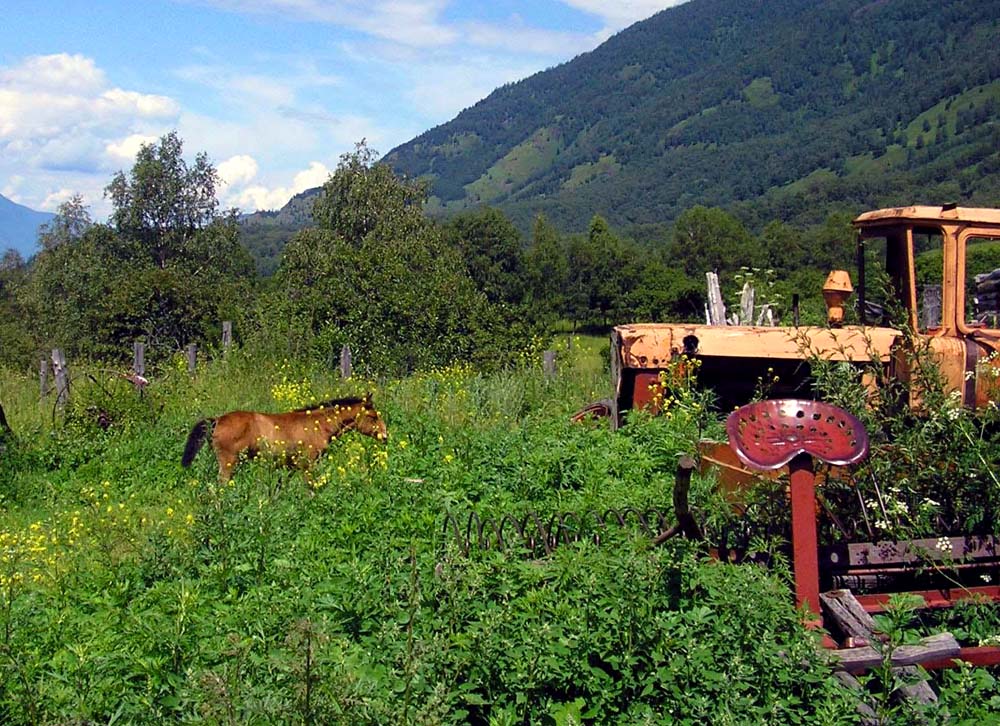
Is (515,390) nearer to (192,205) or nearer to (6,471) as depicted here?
(6,471)

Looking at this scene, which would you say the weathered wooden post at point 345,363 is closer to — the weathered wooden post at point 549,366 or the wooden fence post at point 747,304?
the weathered wooden post at point 549,366

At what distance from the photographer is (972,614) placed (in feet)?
16.0

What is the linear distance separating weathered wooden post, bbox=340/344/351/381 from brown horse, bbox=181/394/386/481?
4.46 meters

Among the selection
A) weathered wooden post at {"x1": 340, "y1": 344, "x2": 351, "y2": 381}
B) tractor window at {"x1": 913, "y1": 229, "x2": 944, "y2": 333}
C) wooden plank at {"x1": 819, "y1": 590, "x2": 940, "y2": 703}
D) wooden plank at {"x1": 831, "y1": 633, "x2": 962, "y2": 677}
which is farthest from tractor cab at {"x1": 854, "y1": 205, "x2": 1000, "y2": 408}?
weathered wooden post at {"x1": 340, "y1": 344, "x2": 351, "y2": 381}

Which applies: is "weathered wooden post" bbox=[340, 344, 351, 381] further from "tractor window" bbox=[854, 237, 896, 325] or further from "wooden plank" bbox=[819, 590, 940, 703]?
"wooden plank" bbox=[819, 590, 940, 703]

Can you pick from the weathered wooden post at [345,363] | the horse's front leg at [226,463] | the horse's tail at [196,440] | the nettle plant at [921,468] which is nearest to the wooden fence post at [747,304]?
the weathered wooden post at [345,363]

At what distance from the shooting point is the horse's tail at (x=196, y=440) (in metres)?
9.74

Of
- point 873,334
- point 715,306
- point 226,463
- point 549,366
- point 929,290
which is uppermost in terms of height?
point 929,290

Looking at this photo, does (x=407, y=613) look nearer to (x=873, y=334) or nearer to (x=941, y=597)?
(x=941, y=597)

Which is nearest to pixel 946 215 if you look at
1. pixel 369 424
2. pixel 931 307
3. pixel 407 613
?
pixel 931 307

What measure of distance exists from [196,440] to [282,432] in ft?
2.90

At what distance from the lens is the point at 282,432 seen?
10117 mm

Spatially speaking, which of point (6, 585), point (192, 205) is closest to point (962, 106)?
point (192, 205)

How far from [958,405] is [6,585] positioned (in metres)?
6.11
